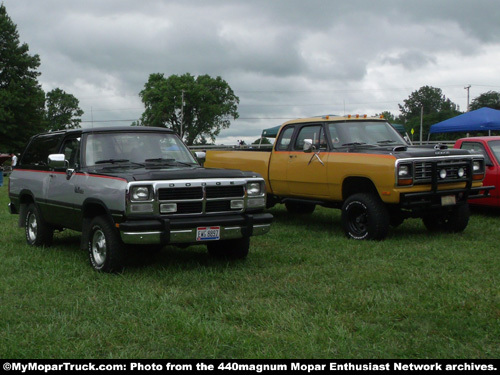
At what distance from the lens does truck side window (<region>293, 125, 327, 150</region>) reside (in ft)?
33.8

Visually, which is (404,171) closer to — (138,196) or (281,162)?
(281,162)

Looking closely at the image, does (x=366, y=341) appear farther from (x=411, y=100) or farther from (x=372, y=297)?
(x=411, y=100)

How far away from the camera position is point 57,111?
3853 inches

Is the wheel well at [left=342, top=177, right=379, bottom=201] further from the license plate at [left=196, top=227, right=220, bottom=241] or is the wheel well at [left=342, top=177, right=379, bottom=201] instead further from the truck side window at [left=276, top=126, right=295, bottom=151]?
the license plate at [left=196, top=227, right=220, bottom=241]

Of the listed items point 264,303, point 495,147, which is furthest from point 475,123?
point 264,303

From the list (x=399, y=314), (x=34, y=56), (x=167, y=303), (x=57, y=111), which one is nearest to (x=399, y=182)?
(x=399, y=314)

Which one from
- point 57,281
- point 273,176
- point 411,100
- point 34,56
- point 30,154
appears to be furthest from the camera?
point 411,100

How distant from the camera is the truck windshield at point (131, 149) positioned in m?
7.77

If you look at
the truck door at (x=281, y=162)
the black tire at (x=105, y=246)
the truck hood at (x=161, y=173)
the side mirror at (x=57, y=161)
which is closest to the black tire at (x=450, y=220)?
the truck door at (x=281, y=162)

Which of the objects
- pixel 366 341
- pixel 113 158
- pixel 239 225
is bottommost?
pixel 366 341

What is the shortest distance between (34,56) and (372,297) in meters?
53.3

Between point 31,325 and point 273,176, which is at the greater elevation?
point 273,176

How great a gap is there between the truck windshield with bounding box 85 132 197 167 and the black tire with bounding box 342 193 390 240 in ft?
8.78

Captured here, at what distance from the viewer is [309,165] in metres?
10.3
